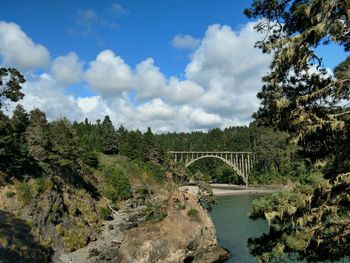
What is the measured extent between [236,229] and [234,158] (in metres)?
68.8

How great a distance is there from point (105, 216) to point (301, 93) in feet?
140

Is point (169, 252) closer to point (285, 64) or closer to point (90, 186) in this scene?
point (285, 64)

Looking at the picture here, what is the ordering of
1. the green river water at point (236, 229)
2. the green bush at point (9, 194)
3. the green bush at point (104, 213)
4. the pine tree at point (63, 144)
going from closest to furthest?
the green bush at point (9, 194)
the green river water at point (236, 229)
the pine tree at point (63, 144)
the green bush at point (104, 213)

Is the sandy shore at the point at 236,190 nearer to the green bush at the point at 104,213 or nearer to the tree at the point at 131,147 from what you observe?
the tree at the point at 131,147

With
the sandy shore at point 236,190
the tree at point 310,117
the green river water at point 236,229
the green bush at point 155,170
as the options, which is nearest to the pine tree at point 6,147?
the green river water at point 236,229

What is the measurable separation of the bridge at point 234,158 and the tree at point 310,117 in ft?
305

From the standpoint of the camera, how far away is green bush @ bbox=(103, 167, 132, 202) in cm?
6117

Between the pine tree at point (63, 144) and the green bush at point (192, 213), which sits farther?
the pine tree at point (63, 144)

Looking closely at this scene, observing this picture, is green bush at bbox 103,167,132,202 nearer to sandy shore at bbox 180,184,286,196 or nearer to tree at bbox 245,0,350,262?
sandy shore at bbox 180,184,286,196

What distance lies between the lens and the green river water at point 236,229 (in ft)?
112

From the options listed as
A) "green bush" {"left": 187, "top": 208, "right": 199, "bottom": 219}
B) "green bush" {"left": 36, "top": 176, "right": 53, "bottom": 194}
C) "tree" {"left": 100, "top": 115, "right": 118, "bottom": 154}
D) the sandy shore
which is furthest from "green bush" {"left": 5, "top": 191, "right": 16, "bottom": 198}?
the sandy shore

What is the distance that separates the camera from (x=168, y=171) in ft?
260

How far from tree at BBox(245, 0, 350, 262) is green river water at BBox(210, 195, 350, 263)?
13.3 metres

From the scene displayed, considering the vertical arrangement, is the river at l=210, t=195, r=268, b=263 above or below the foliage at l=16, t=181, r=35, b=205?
below
